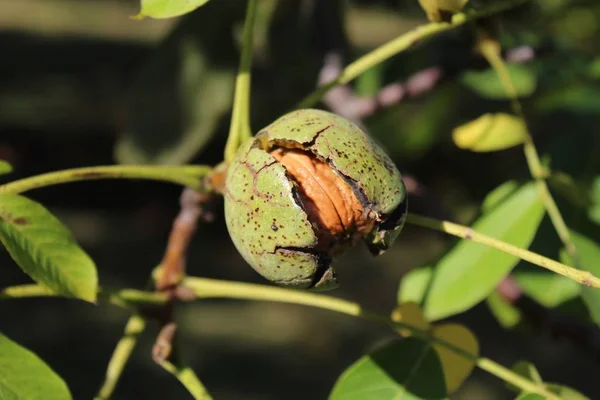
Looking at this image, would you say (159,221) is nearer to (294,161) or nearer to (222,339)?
(222,339)

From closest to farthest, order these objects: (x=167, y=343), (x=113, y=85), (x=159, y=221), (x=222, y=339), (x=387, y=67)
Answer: (x=167, y=343), (x=387, y=67), (x=222, y=339), (x=159, y=221), (x=113, y=85)

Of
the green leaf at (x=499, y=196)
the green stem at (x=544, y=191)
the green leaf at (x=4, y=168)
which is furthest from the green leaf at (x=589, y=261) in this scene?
the green leaf at (x=4, y=168)

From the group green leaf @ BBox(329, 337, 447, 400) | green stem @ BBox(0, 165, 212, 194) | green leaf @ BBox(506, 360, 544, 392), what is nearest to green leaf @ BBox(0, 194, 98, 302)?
green stem @ BBox(0, 165, 212, 194)

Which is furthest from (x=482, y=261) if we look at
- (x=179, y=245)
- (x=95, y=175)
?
(x=95, y=175)

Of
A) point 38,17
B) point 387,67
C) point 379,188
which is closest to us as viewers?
point 379,188

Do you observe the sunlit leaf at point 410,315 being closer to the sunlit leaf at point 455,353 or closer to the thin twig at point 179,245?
the sunlit leaf at point 455,353

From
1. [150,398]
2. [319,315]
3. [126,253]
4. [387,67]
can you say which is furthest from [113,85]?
[387,67]

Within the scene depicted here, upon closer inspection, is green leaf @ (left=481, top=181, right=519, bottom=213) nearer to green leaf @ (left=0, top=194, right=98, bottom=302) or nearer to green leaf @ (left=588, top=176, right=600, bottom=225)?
green leaf @ (left=588, top=176, right=600, bottom=225)
